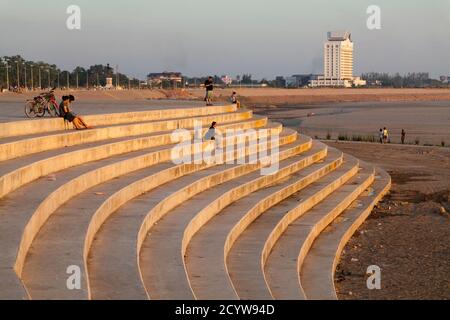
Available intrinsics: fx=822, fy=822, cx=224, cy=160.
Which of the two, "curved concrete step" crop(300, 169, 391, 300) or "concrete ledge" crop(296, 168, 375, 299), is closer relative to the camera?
"curved concrete step" crop(300, 169, 391, 300)

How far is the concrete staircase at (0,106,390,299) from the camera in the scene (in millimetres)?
7004

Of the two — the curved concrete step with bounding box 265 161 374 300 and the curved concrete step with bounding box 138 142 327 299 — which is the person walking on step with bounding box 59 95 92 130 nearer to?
the curved concrete step with bounding box 138 142 327 299

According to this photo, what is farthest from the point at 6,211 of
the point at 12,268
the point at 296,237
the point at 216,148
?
the point at 216,148

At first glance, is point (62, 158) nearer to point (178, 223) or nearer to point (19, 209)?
point (178, 223)

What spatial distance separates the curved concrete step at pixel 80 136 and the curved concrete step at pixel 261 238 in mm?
3089

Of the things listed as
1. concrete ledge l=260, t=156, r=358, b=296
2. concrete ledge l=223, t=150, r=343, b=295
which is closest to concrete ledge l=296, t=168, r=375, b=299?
concrete ledge l=260, t=156, r=358, b=296

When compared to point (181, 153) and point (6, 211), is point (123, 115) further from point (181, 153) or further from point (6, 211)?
point (6, 211)

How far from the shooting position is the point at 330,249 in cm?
1159

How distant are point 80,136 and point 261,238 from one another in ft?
12.8

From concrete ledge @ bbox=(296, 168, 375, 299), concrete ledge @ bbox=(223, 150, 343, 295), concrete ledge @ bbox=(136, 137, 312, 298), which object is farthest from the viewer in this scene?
concrete ledge @ bbox=(296, 168, 375, 299)

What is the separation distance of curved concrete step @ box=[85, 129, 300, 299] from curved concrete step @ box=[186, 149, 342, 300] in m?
0.69

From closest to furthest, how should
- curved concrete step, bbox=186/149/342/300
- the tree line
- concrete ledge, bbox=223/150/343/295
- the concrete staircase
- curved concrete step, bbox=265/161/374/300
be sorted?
1. the concrete staircase
2. curved concrete step, bbox=186/149/342/300
3. curved concrete step, bbox=265/161/374/300
4. concrete ledge, bbox=223/150/343/295
5. the tree line
